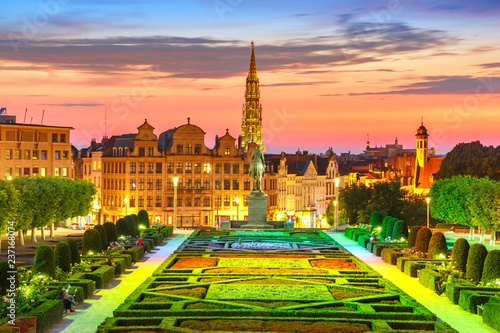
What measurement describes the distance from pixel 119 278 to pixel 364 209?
55060mm

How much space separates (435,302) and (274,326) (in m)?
9.38

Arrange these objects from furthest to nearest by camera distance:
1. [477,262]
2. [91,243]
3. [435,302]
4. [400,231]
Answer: [400,231]
[91,243]
[477,262]
[435,302]

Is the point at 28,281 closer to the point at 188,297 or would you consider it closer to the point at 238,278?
the point at 188,297

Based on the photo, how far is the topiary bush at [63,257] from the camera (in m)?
35.8

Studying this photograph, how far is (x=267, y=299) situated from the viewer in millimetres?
30500

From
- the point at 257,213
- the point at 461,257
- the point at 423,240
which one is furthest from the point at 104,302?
the point at 257,213

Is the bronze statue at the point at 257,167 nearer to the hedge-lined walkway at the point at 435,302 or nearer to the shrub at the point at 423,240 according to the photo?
the hedge-lined walkway at the point at 435,302

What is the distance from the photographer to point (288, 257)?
4662 cm

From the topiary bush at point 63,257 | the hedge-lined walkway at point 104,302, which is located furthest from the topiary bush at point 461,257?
the topiary bush at point 63,257

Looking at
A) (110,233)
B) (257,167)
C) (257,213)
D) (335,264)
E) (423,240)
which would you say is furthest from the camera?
(257,213)

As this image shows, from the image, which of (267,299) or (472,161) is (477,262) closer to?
(267,299)

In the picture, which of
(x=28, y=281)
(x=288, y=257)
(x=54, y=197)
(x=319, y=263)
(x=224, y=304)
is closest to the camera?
(x=224, y=304)

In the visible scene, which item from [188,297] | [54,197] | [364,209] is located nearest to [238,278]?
[188,297]

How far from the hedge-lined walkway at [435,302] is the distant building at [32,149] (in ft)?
251
